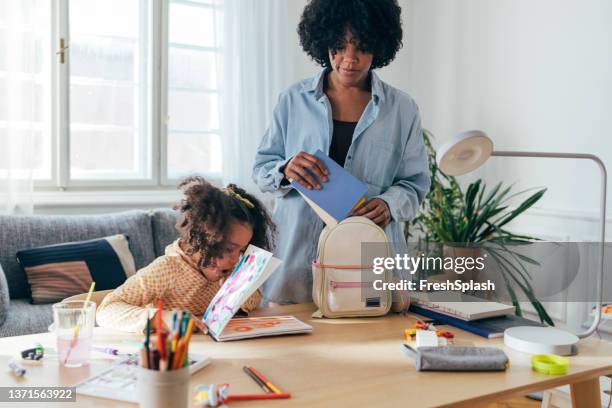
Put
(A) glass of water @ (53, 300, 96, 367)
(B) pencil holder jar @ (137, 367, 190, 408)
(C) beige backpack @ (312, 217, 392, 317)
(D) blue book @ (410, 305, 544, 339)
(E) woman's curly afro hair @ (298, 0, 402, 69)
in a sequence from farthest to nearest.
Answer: (E) woman's curly afro hair @ (298, 0, 402, 69)
(C) beige backpack @ (312, 217, 392, 317)
(D) blue book @ (410, 305, 544, 339)
(A) glass of water @ (53, 300, 96, 367)
(B) pencil holder jar @ (137, 367, 190, 408)

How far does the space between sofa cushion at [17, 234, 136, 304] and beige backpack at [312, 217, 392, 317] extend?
63.4 inches

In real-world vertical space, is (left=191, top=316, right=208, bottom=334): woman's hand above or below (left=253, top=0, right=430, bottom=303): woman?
below

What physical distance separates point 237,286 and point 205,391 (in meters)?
0.41

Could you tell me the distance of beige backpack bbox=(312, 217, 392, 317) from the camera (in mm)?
1536

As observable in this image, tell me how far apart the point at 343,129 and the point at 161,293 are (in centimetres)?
70

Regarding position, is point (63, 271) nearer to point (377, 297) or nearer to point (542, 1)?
point (377, 297)

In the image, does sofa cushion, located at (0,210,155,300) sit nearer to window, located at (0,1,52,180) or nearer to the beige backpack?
window, located at (0,1,52,180)

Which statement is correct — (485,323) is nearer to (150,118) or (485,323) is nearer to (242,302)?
(242,302)

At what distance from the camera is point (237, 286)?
54.7 inches

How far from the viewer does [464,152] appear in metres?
1.44

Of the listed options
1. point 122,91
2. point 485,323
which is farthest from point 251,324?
point 122,91

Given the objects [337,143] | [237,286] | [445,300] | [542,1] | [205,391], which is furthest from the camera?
[542,1]

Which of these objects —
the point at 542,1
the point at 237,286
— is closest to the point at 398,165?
the point at 237,286

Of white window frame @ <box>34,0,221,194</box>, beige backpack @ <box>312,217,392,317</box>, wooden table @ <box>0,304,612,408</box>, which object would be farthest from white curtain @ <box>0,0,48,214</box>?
beige backpack @ <box>312,217,392,317</box>
